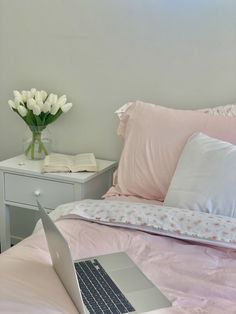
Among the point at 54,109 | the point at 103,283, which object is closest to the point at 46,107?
the point at 54,109

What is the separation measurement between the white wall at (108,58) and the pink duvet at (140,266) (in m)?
0.98

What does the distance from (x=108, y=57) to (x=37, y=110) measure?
474 millimetres

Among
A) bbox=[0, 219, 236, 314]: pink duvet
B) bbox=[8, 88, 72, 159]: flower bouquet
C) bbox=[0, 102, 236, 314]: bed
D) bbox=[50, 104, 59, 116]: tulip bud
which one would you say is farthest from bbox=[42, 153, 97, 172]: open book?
bbox=[0, 219, 236, 314]: pink duvet

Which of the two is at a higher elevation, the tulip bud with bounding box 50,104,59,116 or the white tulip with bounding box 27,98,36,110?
the white tulip with bounding box 27,98,36,110

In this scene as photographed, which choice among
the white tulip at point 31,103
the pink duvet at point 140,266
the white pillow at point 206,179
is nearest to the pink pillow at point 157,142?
the white pillow at point 206,179

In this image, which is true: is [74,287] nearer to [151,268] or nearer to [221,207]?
[151,268]

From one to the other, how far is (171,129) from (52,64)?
3.01 feet

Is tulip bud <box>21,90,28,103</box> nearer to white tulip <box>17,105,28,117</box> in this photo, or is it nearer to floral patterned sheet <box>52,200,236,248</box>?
white tulip <box>17,105,28,117</box>

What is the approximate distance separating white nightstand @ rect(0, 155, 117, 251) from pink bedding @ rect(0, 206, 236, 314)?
1.98 feet

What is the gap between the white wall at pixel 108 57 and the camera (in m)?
2.35

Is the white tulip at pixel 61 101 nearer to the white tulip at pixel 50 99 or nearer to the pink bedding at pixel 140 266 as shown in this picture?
the white tulip at pixel 50 99

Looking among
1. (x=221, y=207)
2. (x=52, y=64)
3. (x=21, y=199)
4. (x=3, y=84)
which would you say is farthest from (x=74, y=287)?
(x=3, y=84)

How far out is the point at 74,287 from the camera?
1182mm

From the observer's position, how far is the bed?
1257mm
